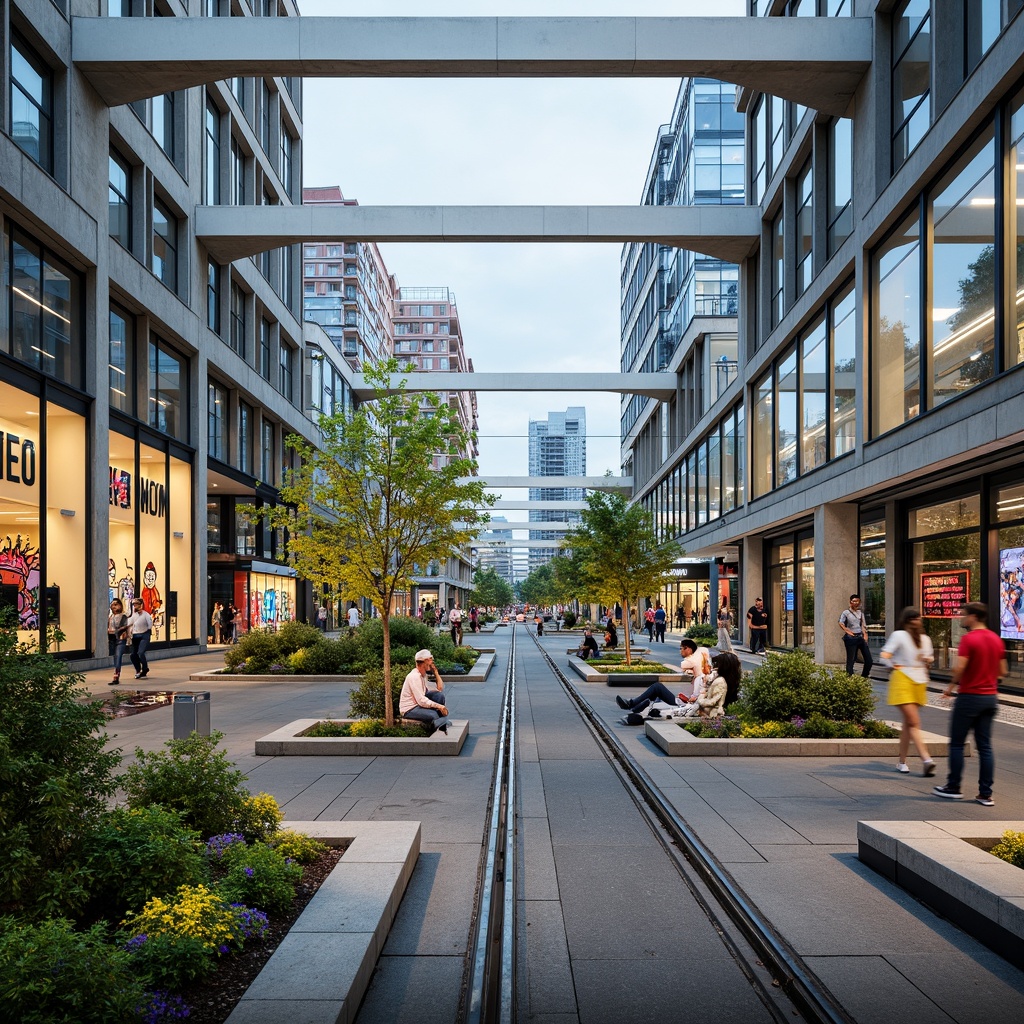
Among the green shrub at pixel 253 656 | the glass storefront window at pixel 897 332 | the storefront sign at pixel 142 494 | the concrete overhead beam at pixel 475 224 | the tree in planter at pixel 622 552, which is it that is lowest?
A: the green shrub at pixel 253 656

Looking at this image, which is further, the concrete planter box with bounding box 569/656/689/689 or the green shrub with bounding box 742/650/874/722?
the concrete planter box with bounding box 569/656/689/689

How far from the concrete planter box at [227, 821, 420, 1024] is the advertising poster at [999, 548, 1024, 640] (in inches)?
530

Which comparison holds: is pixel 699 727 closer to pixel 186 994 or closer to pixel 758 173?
pixel 186 994

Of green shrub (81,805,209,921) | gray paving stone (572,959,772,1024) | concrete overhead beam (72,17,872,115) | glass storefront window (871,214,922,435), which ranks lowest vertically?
gray paving stone (572,959,772,1024)

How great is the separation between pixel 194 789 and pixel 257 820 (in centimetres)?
48

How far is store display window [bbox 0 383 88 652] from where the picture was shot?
18.8m

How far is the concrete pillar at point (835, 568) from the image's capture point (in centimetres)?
2406

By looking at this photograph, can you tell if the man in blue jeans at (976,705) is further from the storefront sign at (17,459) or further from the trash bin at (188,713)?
the storefront sign at (17,459)

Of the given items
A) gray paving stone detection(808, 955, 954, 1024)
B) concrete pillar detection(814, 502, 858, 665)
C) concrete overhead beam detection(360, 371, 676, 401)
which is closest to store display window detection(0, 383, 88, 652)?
gray paving stone detection(808, 955, 954, 1024)

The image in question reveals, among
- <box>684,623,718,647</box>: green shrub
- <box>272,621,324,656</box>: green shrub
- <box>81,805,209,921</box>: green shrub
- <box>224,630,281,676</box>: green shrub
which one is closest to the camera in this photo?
<box>81,805,209,921</box>: green shrub

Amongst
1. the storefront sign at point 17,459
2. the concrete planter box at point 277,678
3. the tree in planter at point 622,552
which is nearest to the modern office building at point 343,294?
the tree in planter at point 622,552

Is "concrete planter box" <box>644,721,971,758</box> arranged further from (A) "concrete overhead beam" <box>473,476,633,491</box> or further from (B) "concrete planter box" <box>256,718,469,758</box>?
(A) "concrete overhead beam" <box>473,476,633,491</box>

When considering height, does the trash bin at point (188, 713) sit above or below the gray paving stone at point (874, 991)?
above

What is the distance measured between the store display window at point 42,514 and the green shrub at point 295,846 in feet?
46.7
